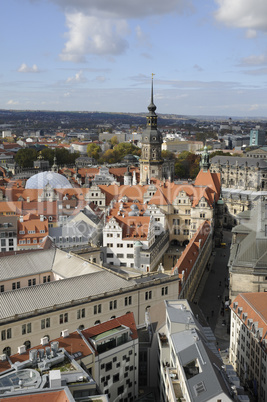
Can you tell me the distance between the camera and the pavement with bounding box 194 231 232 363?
137 ft

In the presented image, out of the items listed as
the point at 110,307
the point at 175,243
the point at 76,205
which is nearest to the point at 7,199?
the point at 76,205

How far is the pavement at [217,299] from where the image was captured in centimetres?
4175

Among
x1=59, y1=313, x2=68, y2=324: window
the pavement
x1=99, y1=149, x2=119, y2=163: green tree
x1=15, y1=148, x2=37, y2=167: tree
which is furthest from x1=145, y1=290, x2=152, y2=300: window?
x1=99, y1=149, x2=119, y2=163: green tree

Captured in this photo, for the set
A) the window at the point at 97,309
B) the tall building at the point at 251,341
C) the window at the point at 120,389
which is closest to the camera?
the window at the point at 120,389

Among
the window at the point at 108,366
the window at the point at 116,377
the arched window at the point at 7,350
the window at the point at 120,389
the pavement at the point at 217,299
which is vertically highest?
the window at the point at 108,366

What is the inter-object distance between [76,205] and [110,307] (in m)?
35.0

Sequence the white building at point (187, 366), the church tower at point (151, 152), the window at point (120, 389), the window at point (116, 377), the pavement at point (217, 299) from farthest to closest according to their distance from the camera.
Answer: the church tower at point (151, 152) < the pavement at point (217, 299) < the window at point (120, 389) < the window at point (116, 377) < the white building at point (187, 366)

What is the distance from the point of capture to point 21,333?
30641 millimetres

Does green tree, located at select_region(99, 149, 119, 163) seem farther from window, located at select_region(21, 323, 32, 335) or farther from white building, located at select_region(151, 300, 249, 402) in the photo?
white building, located at select_region(151, 300, 249, 402)

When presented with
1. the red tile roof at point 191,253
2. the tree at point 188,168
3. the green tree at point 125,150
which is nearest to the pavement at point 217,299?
the red tile roof at point 191,253

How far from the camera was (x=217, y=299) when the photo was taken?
49031 mm

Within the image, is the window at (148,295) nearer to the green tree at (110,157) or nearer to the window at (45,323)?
the window at (45,323)

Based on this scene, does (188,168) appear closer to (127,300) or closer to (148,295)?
(148,295)

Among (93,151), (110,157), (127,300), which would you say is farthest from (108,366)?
(93,151)
